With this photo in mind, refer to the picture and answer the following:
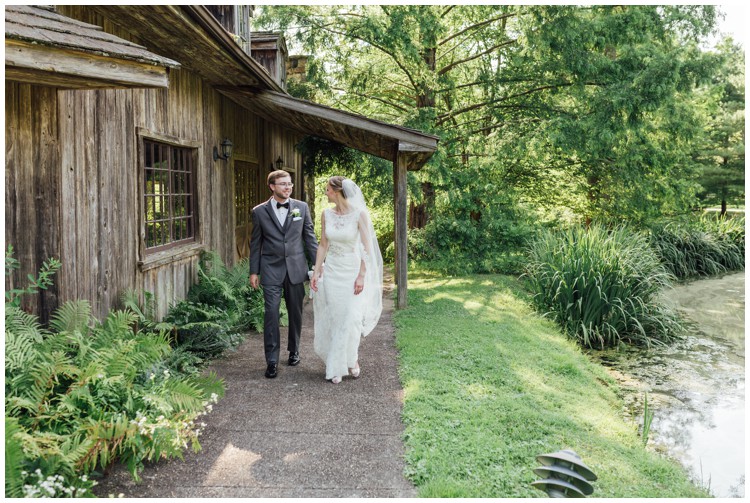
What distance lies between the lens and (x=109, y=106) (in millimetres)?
5746

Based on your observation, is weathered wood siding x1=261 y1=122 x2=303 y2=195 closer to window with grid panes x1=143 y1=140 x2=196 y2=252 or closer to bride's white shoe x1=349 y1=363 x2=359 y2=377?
window with grid panes x1=143 y1=140 x2=196 y2=252

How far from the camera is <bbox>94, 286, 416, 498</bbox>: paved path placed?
381 cm

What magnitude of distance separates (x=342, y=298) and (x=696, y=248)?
14.9 meters

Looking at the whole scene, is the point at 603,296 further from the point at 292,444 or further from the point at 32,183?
the point at 32,183

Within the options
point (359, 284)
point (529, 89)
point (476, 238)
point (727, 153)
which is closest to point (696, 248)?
point (476, 238)

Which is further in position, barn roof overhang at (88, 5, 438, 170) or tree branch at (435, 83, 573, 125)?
tree branch at (435, 83, 573, 125)

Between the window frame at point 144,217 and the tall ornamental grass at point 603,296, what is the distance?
5.71 meters

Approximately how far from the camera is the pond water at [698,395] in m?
5.52

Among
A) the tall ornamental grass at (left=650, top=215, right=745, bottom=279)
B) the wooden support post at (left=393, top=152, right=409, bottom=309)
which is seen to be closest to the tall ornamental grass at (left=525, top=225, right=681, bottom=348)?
the wooden support post at (left=393, top=152, right=409, bottom=309)

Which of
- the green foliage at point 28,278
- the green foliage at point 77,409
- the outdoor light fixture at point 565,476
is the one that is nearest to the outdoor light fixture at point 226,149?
the green foliage at point 28,278

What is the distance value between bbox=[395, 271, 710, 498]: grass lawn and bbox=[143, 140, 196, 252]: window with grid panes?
3285 mm

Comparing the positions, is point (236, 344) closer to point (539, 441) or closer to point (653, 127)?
point (539, 441)

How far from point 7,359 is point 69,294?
1.36 metres

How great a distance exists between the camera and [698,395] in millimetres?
7230
